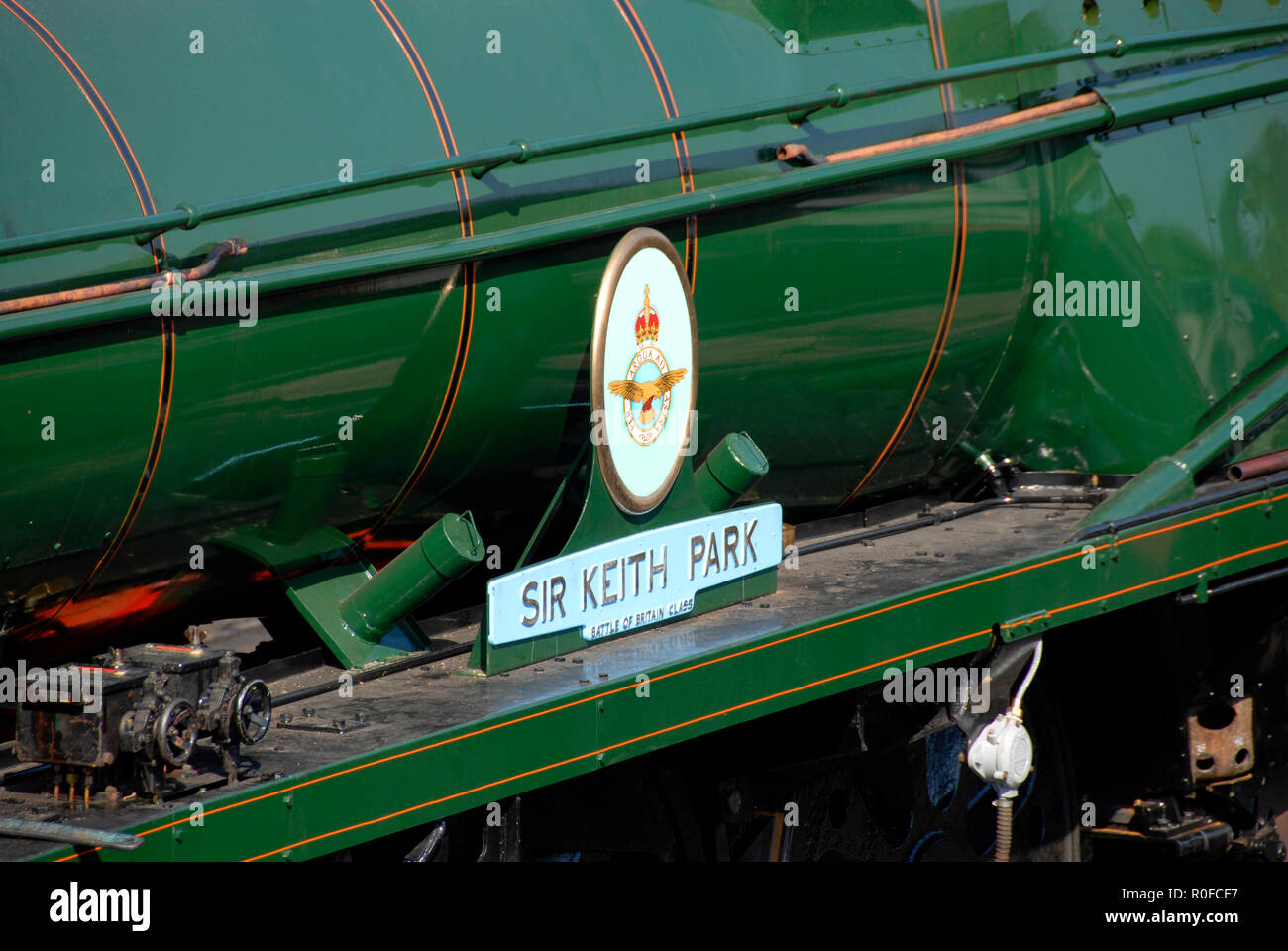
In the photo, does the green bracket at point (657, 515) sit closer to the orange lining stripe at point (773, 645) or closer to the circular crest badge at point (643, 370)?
the circular crest badge at point (643, 370)

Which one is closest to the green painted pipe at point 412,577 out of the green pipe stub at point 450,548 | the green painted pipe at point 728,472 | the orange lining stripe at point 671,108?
the green pipe stub at point 450,548

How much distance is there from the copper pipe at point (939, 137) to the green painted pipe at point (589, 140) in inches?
4.4

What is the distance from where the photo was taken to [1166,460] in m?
5.59

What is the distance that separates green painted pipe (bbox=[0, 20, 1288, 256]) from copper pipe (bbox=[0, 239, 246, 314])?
76mm

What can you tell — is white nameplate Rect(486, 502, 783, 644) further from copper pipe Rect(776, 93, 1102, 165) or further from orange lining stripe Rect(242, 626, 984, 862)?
copper pipe Rect(776, 93, 1102, 165)

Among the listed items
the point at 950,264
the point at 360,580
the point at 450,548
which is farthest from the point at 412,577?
the point at 950,264

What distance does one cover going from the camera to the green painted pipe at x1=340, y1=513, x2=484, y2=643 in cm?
374

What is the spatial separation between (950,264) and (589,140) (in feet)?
5.15

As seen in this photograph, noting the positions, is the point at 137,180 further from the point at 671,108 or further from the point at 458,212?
the point at 671,108

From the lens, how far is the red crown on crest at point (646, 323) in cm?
402

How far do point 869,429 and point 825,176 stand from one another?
0.97 meters

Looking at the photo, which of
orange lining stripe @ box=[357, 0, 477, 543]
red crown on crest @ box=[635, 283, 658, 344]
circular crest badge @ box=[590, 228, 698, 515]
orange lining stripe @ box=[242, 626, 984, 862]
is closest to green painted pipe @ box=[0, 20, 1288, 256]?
orange lining stripe @ box=[357, 0, 477, 543]

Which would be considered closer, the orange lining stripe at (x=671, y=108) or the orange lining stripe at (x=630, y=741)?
the orange lining stripe at (x=630, y=741)

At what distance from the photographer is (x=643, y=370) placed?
4.06 m
